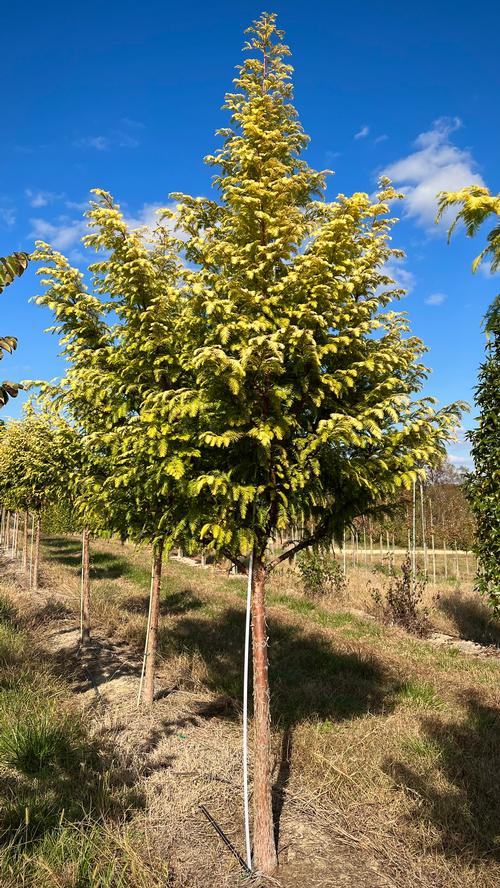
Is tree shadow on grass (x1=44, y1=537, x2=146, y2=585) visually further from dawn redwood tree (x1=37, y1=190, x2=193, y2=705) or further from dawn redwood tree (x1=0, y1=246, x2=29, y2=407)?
dawn redwood tree (x1=0, y1=246, x2=29, y2=407)

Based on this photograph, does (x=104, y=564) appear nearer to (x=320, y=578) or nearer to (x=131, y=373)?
(x=320, y=578)

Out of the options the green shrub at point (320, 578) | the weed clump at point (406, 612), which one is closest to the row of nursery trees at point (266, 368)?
the weed clump at point (406, 612)

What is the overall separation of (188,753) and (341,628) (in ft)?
24.4

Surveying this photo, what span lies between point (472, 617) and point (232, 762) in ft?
33.2

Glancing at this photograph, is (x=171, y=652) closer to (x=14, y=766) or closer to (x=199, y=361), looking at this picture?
(x=14, y=766)

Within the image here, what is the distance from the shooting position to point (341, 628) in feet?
42.9

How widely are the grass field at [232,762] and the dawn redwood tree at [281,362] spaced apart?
77cm

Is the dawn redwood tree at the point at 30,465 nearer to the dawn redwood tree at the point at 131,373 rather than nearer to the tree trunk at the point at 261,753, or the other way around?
the dawn redwood tree at the point at 131,373

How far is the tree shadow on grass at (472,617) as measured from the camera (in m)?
13.2

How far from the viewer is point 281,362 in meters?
4.34

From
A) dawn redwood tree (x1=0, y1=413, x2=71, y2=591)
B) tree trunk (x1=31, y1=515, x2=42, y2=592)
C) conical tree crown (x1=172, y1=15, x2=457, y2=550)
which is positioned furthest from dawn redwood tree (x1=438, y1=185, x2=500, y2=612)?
tree trunk (x1=31, y1=515, x2=42, y2=592)

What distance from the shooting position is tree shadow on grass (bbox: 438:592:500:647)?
13.2m

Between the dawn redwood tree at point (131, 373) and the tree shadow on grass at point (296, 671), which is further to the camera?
the tree shadow on grass at point (296, 671)

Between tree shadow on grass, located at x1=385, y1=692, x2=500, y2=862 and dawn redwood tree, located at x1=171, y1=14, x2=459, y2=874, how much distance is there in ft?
5.17
